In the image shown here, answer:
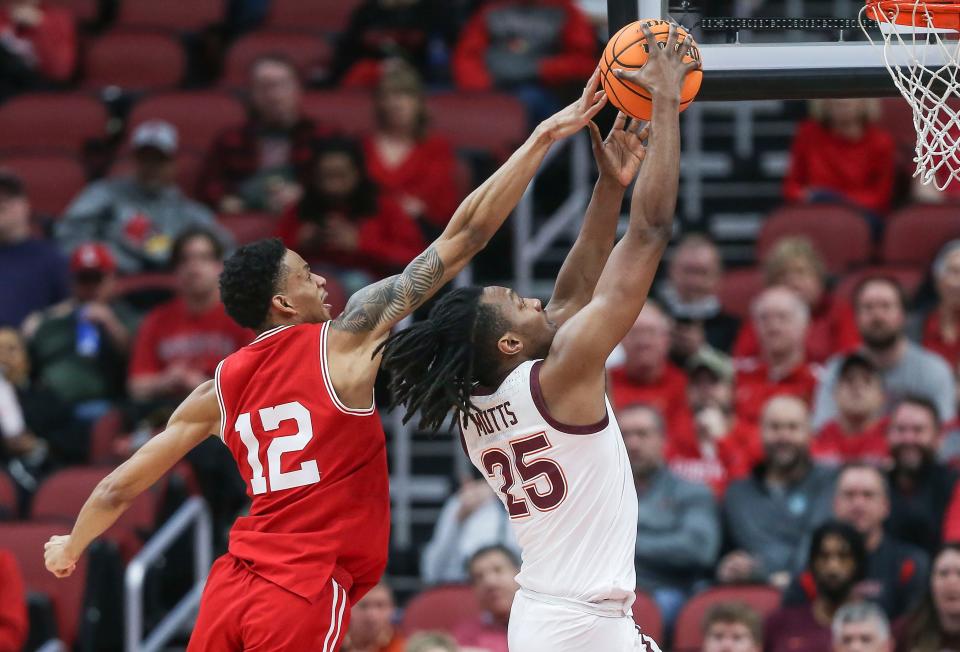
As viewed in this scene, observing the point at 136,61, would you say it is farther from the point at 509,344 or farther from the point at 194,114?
the point at 509,344

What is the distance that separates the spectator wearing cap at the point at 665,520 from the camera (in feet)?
28.2

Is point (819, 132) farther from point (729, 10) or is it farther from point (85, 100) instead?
point (85, 100)

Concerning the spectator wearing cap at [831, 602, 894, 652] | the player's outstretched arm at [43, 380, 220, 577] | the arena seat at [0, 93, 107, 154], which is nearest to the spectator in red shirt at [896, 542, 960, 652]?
the spectator wearing cap at [831, 602, 894, 652]

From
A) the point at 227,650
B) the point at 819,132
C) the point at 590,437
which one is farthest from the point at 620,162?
the point at 819,132

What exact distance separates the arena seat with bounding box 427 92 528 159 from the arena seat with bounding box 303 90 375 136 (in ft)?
1.47

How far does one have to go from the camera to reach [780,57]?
19.2 feet

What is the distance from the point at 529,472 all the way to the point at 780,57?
164 centimetres

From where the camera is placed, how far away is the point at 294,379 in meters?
5.57

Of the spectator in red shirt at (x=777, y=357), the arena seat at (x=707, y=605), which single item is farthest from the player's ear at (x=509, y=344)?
the spectator in red shirt at (x=777, y=357)

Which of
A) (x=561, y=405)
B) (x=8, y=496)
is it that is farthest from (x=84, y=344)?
(x=561, y=405)

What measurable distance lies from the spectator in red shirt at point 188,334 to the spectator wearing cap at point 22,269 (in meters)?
1.06

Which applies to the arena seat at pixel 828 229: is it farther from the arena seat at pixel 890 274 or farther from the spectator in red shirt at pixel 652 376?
the spectator in red shirt at pixel 652 376

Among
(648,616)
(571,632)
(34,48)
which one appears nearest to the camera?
(571,632)

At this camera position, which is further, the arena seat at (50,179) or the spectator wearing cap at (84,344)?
the arena seat at (50,179)
